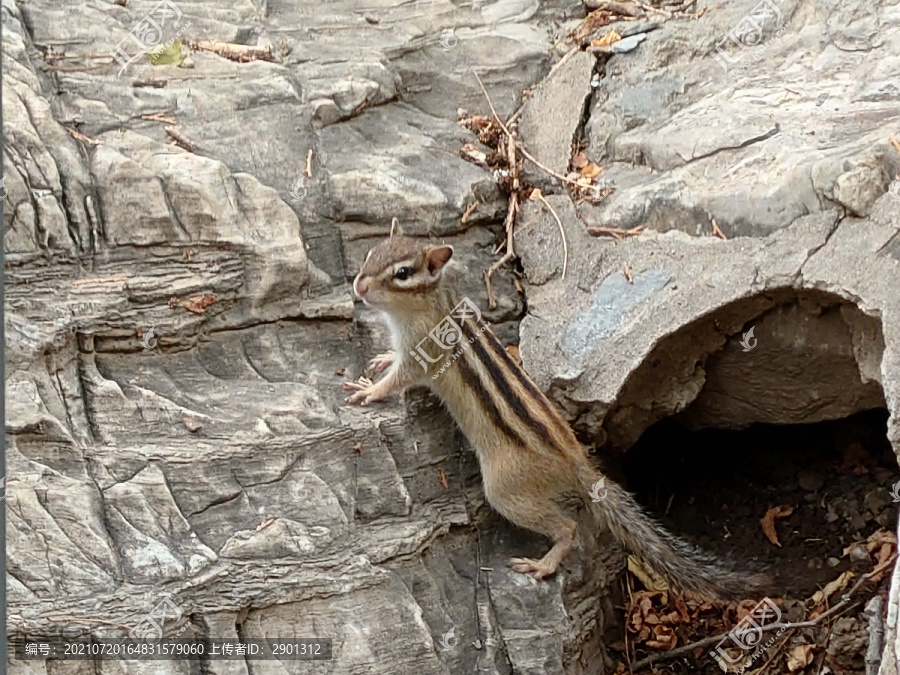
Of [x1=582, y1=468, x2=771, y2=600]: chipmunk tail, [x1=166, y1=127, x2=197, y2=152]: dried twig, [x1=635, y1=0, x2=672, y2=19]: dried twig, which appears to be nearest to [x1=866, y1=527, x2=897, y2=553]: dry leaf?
[x1=582, y1=468, x2=771, y2=600]: chipmunk tail

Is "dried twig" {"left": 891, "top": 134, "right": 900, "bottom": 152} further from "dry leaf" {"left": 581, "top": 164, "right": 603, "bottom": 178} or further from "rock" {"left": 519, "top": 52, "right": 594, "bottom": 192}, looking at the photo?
"rock" {"left": 519, "top": 52, "right": 594, "bottom": 192}

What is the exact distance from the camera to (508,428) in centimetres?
546

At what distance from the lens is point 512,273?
639cm

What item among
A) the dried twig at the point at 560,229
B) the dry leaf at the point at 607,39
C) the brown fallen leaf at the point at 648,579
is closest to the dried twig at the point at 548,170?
the dried twig at the point at 560,229

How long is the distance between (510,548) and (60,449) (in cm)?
230

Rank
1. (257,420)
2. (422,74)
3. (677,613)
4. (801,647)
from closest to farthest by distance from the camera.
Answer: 1. (257,420)
2. (801,647)
3. (677,613)
4. (422,74)

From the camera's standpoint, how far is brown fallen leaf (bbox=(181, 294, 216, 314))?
5.43 metres

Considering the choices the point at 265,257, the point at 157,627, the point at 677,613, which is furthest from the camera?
the point at 677,613

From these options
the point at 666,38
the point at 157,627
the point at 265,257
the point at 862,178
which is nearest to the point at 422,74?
the point at 666,38

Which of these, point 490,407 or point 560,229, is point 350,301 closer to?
point 490,407

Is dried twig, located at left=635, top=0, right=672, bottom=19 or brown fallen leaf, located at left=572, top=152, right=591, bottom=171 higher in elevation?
dried twig, located at left=635, top=0, right=672, bottom=19

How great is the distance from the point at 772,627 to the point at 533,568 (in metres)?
1.59

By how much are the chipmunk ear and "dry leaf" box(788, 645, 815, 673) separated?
2.93 metres

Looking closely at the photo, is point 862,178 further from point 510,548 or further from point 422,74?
point 422,74
